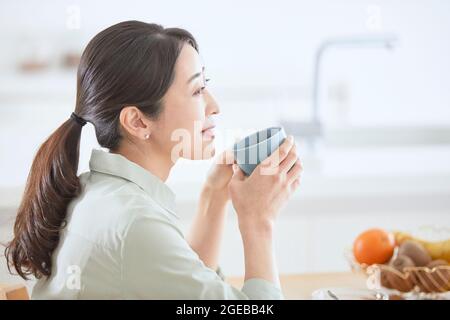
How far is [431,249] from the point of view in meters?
1.09

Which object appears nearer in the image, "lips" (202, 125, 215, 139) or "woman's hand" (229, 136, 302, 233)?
"woman's hand" (229, 136, 302, 233)

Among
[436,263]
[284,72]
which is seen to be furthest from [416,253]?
[284,72]

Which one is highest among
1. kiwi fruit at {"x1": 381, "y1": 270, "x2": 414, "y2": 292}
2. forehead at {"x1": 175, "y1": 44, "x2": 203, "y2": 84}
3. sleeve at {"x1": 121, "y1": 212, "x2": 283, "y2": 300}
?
forehead at {"x1": 175, "y1": 44, "x2": 203, "y2": 84}

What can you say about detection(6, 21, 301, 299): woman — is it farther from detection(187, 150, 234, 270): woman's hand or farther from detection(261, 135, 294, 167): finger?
→ detection(187, 150, 234, 270): woman's hand

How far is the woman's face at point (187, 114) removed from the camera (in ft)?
3.25

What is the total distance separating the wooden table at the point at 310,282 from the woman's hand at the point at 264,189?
21cm

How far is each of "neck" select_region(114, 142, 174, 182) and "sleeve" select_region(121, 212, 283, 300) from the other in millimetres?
221

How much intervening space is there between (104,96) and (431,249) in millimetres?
578

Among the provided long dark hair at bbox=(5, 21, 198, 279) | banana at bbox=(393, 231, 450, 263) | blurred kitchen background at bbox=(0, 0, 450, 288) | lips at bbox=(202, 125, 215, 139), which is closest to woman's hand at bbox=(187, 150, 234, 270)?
lips at bbox=(202, 125, 215, 139)

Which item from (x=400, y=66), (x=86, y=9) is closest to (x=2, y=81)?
(x=86, y=9)

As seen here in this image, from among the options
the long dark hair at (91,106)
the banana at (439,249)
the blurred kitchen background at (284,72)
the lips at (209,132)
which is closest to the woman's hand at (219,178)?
the lips at (209,132)

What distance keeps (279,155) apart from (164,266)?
10.6 inches

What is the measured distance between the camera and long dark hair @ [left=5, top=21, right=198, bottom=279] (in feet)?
3.05
